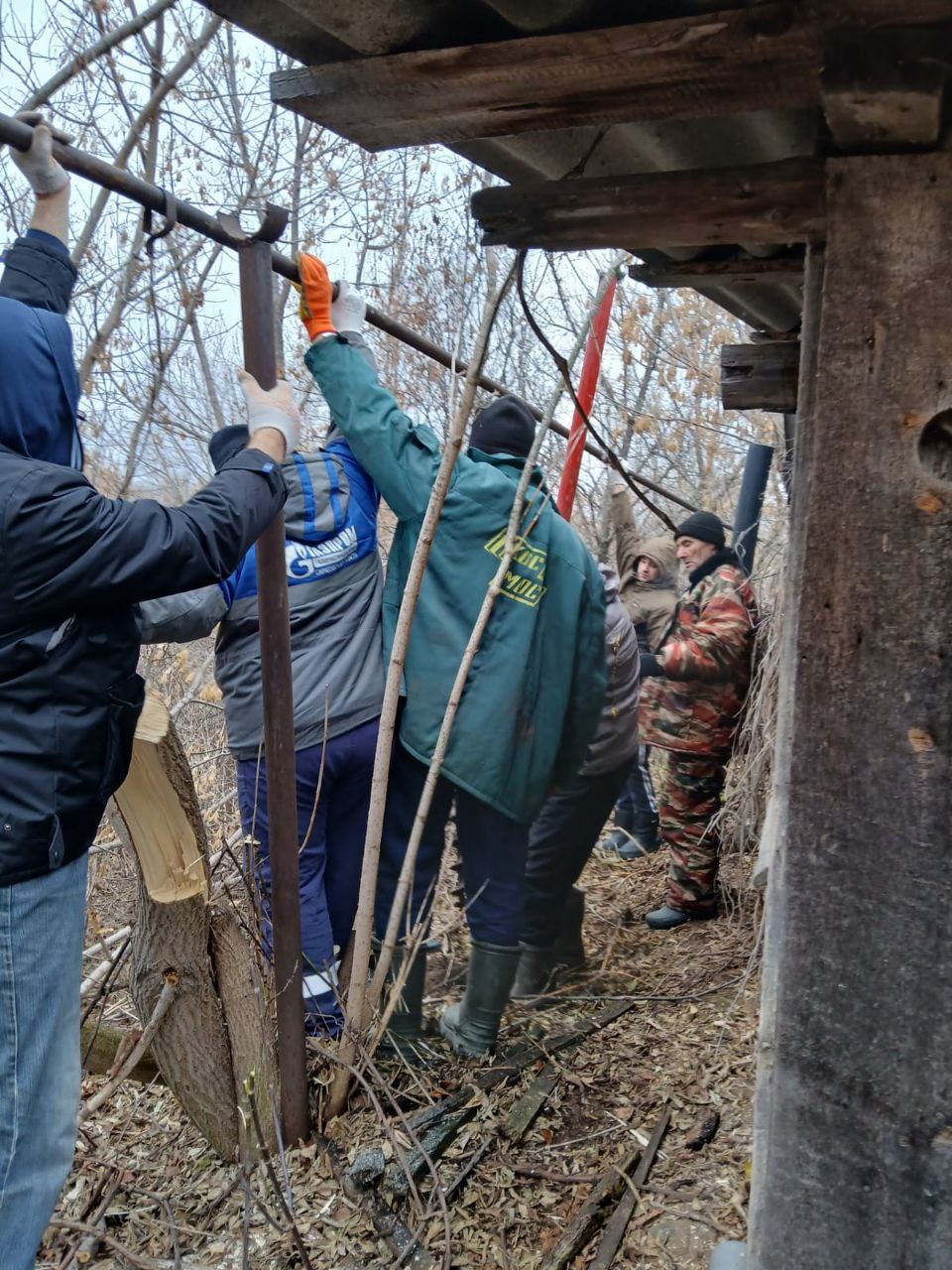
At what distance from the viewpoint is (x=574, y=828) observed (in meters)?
4.52

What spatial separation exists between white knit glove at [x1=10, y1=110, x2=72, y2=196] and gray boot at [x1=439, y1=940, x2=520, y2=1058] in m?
2.62

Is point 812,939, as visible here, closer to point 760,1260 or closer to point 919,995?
point 919,995

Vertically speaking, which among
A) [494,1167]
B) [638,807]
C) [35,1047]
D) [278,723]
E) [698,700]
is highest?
[278,723]

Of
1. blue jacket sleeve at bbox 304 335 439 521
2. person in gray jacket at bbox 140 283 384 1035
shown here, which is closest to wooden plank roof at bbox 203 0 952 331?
blue jacket sleeve at bbox 304 335 439 521

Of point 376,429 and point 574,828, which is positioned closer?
point 376,429

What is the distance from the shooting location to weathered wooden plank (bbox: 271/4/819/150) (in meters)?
1.50

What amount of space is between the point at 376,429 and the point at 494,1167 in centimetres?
225

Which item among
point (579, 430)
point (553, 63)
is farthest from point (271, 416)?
point (579, 430)

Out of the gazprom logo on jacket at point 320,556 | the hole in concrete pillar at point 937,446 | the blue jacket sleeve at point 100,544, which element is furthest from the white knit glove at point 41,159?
the hole in concrete pillar at point 937,446

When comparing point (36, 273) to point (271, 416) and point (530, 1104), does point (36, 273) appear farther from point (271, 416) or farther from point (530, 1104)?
point (530, 1104)

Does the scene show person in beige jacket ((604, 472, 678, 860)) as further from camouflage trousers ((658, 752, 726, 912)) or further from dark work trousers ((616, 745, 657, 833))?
camouflage trousers ((658, 752, 726, 912))

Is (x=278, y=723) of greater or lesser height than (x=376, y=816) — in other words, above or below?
above

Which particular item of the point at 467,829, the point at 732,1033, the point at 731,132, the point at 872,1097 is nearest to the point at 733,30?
the point at 731,132

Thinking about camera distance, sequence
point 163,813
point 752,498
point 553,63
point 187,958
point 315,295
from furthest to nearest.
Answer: point 752,498, point 315,295, point 187,958, point 163,813, point 553,63
